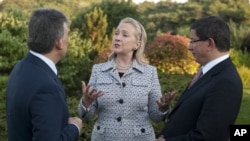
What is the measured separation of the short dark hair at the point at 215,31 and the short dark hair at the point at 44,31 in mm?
863

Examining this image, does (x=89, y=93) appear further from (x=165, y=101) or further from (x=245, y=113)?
(x=245, y=113)

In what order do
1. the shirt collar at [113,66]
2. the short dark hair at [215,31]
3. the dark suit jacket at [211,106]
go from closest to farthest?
the dark suit jacket at [211,106]
the short dark hair at [215,31]
the shirt collar at [113,66]

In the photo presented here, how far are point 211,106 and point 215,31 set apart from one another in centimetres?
46

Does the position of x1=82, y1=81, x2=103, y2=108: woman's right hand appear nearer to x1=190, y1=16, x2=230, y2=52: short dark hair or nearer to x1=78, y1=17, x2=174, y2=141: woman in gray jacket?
x1=78, y1=17, x2=174, y2=141: woman in gray jacket

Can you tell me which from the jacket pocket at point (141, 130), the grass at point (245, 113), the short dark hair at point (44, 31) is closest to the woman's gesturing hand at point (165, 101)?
the jacket pocket at point (141, 130)

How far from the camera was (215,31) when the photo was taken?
2.79m

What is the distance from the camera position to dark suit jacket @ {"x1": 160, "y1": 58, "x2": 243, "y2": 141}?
2646 mm

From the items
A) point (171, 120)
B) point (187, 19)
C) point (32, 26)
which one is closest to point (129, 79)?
point (171, 120)

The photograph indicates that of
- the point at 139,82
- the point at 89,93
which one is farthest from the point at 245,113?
the point at 89,93

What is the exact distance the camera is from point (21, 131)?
2.47 m

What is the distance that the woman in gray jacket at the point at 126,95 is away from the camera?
351 centimetres

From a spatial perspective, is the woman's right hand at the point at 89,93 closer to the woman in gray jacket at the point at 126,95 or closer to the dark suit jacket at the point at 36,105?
the woman in gray jacket at the point at 126,95

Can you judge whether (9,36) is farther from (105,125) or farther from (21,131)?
(21,131)

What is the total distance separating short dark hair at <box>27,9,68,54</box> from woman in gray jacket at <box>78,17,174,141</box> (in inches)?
37.6
